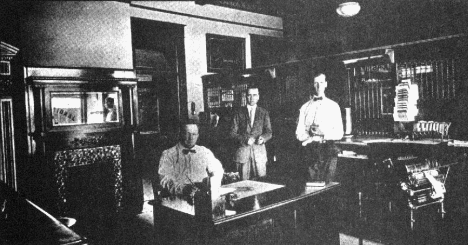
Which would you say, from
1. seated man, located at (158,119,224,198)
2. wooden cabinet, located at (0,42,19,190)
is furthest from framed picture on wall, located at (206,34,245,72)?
seated man, located at (158,119,224,198)

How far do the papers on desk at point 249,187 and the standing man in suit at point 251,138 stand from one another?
1646 mm

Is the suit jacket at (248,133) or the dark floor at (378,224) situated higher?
the suit jacket at (248,133)

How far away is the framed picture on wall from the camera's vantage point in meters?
7.60

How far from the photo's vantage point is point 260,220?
8.16ft

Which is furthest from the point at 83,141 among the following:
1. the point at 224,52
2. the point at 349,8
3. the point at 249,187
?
the point at 349,8

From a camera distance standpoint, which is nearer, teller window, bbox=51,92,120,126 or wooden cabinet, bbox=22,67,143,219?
wooden cabinet, bbox=22,67,143,219

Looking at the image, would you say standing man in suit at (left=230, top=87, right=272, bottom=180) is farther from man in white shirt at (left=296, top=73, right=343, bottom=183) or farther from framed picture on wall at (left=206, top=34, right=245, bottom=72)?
framed picture on wall at (left=206, top=34, right=245, bottom=72)

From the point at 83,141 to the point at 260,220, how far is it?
3.42 m

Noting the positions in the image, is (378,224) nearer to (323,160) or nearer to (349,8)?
(323,160)

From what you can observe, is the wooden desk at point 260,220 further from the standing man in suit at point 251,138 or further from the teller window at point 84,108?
the teller window at point 84,108

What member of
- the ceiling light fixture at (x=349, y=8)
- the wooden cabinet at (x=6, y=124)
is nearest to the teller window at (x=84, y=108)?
the wooden cabinet at (x=6, y=124)

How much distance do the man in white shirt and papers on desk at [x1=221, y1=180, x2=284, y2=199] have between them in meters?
1.49

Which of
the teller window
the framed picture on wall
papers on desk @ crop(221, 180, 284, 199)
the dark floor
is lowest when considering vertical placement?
the dark floor

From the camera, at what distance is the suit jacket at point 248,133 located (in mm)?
4957
